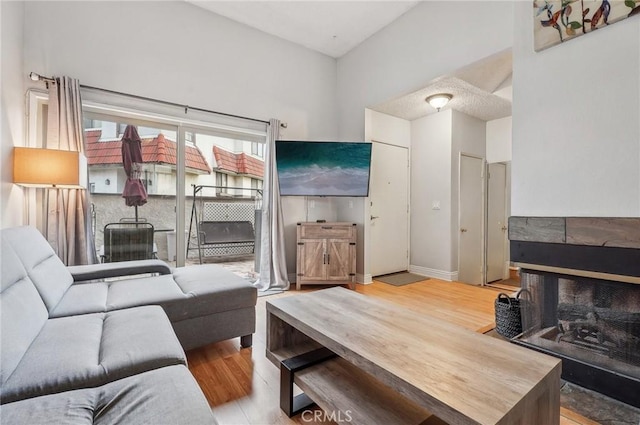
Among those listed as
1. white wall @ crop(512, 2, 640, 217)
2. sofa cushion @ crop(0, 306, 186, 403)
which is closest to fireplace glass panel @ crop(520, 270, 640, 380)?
white wall @ crop(512, 2, 640, 217)

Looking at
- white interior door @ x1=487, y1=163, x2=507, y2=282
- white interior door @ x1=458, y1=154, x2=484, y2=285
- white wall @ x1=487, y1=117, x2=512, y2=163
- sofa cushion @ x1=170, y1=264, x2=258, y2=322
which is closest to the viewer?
sofa cushion @ x1=170, y1=264, x2=258, y2=322

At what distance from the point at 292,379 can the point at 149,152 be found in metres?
2.85

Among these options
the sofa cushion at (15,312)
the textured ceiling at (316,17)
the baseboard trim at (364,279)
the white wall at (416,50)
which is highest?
the textured ceiling at (316,17)

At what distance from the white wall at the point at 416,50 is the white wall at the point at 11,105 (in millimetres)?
3367

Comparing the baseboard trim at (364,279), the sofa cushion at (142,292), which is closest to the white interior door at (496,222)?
the baseboard trim at (364,279)

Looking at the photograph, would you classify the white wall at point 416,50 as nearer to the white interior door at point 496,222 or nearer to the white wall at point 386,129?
the white wall at point 386,129

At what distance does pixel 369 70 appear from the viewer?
374 centimetres

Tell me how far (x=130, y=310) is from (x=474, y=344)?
171 cm

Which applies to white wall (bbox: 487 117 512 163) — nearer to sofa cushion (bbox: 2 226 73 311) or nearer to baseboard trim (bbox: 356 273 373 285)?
baseboard trim (bbox: 356 273 373 285)

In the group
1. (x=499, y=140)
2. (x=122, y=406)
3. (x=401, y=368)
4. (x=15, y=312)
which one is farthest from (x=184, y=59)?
(x=499, y=140)

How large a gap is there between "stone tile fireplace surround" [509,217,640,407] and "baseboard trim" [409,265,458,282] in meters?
2.06

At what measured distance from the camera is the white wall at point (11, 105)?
1.92 metres

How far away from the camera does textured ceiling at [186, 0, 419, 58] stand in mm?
3152

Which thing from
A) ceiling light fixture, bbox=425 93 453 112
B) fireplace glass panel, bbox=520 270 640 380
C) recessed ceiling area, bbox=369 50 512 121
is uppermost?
recessed ceiling area, bbox=369 50 512 121
